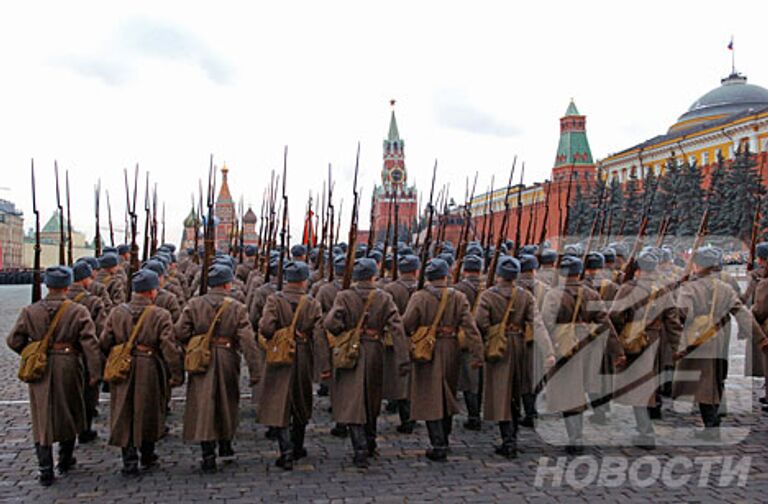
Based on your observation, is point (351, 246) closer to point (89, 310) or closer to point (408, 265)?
point (408, 265)

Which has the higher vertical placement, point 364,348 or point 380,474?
point 364,348

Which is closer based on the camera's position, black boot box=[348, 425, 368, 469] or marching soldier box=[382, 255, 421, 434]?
black boot box=[348, 425, 368, 469]

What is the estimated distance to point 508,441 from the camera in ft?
22.2

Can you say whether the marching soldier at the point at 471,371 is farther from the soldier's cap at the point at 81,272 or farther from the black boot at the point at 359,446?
the soldier's cap at the point at 81,272

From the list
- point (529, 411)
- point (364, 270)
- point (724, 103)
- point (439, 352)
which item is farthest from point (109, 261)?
point (724, 103)

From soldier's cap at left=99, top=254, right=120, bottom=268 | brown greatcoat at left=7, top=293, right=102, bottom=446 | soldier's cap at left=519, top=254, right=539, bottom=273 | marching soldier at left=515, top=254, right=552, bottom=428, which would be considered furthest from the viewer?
soldier's cap at left=99, top=254, right=120, bottom=268

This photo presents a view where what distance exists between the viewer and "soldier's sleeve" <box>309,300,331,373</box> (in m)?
6.86

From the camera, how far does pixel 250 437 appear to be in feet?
24.8

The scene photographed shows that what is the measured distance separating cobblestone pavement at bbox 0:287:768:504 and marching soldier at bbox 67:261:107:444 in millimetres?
183

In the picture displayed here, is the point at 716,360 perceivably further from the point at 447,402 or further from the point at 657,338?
the point at 447,402

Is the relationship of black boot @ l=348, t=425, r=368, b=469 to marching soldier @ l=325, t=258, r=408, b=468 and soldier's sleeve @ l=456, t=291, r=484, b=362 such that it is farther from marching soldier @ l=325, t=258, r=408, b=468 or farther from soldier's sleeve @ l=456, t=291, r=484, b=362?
soldier's sleeve @ l=456, t=291, r=484, b=362

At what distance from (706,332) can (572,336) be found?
1.69 m

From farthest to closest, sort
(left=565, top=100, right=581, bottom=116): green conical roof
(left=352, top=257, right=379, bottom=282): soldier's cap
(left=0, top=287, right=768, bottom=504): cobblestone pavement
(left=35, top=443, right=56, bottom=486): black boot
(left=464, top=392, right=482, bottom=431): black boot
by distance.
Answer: (left=565, top=100, right=581, bottom=116): green conical roof < (left=464, top=392, right=482, bottom=431): black boot < (left=352, top=257, right=379, bottom=282): soldier's cap < (left=35, top=443, right=56, bottom=486): black boot < (left=0, top=287, right=768, bottom=504): cobblestone pavement

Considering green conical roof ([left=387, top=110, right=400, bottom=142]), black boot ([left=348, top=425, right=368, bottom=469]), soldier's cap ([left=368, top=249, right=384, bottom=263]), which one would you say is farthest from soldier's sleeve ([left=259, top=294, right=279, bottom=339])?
green conical roof ([left=387, top=110, right=400, bottom=142])
